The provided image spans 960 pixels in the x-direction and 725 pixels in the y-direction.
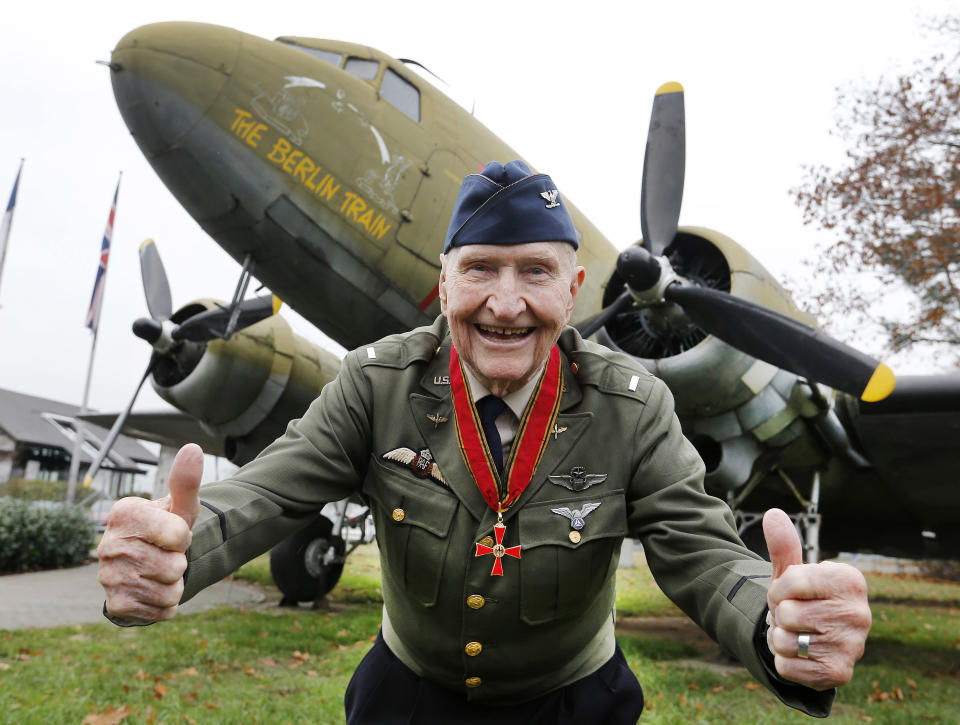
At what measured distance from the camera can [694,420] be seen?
713 centimetres

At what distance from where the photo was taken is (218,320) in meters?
8.81

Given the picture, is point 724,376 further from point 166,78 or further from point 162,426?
point 162,426

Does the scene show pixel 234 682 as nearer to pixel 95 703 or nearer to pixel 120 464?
pixel 95 703

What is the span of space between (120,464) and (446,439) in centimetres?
3922

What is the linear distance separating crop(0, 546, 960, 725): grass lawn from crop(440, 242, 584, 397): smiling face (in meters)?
3.76

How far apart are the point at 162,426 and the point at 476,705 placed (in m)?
14.1

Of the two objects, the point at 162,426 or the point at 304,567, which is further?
the point at 162,426

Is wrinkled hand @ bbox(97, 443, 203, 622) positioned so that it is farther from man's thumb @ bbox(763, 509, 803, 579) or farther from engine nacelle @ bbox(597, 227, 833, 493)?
engine nacelle @ bbox(597, 227, 833, 493)

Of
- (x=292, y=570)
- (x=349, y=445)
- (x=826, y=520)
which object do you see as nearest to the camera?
(x=349, y=445)

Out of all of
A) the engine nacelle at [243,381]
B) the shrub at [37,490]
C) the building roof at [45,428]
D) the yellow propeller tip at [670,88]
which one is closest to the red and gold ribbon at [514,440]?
the yellow propeller tip at [670,88]

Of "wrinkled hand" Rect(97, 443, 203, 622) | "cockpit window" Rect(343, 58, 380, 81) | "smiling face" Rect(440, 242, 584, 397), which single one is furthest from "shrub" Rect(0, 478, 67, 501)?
"wrinkled hand" Rect(97, 443, 203, 622)

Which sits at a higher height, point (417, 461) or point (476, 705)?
point (417, 461)

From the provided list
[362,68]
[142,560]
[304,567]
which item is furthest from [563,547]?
[304,567]

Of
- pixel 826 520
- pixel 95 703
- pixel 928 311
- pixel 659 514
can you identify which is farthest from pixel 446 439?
pixel 928 311
